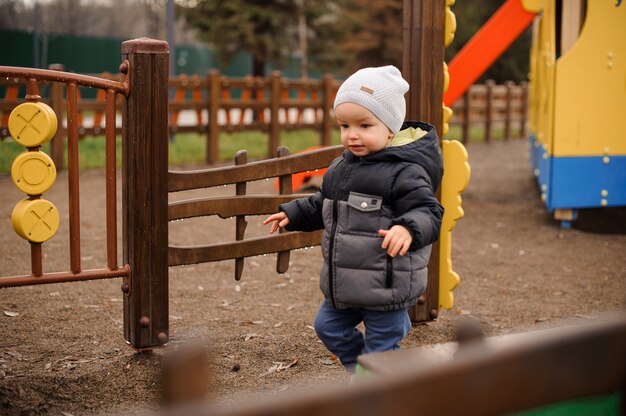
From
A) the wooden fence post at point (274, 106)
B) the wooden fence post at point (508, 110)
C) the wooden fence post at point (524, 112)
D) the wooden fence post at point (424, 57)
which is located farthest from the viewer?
the wooden fence post at point (524, 112)

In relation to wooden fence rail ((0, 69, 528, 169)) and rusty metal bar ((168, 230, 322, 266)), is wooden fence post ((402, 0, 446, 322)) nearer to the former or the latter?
rusty metal bar ((168, 230, 322, 266))

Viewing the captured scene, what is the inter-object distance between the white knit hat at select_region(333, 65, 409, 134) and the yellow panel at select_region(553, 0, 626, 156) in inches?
183

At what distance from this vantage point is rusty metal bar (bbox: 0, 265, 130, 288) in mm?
3496

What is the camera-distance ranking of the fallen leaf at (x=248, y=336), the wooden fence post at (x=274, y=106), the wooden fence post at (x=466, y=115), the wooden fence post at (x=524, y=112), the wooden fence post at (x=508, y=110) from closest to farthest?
1. the fallen leaf at (x=248, y=336)
2. the wooden fence post at (x=274, y=106)
3. the wooden fence post at (x=466, y=115)
4. the wooden fence post at (x=508, y=110)
5. the wooden fence post at (x=524, y=112)

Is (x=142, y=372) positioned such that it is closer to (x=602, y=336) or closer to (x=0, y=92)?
(x=602, y=336)

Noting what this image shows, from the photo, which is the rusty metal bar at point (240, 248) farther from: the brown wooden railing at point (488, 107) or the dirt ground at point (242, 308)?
the brown wooden railing at point (488, 107)

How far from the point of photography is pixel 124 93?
12.1 ft

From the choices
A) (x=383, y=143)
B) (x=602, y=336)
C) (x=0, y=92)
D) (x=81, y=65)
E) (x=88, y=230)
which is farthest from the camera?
(x=81, y=65)

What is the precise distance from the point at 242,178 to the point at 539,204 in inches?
239

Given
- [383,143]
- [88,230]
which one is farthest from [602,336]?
[88,230]

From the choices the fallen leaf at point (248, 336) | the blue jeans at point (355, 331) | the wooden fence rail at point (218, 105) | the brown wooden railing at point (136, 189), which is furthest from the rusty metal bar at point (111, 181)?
the wooden fence rail at point (218, 105)

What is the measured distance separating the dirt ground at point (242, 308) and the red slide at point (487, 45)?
149cm

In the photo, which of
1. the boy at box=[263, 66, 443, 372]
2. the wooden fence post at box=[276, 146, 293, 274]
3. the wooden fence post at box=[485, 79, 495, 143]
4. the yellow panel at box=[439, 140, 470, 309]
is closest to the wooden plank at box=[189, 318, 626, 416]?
the boy at box=[263, 66, 443, 372]

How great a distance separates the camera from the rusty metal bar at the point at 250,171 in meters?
3.92
